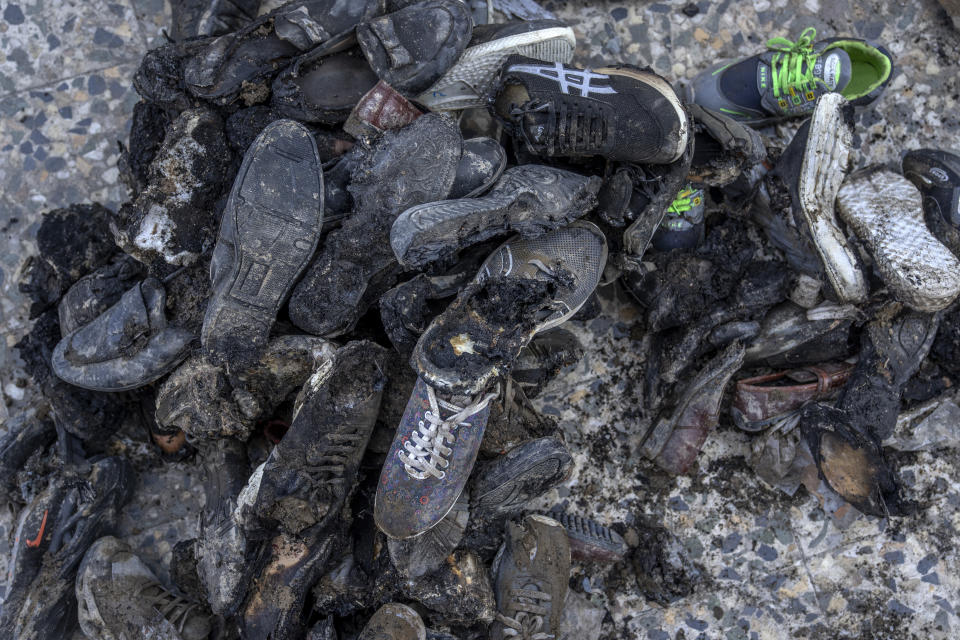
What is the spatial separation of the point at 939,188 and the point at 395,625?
2.92m

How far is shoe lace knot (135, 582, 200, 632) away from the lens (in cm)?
286

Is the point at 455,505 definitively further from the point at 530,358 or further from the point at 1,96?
the point at 1,96

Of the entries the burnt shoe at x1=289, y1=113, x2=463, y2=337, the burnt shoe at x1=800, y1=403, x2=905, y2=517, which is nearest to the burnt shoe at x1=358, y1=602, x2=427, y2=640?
the burnt shoe at x1=289, y1=113, x2=463, y2=337

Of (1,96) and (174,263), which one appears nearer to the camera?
(174,263)

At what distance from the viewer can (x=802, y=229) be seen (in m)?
2.87

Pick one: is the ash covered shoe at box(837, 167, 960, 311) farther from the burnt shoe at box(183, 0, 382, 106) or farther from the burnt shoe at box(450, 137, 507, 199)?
the burnt shoe at box(183, 0, 382, 106)

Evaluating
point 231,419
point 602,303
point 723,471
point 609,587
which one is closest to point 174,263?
point 231,419

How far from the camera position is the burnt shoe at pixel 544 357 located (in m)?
2.92

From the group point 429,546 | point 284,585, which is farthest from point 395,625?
point 284,585

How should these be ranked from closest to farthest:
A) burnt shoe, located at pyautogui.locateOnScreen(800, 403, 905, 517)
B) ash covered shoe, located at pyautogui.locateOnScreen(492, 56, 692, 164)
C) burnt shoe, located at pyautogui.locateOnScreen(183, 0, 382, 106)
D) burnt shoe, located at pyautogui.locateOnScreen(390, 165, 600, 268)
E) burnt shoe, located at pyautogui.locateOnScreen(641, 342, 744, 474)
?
burnt shoe, located at pyautogui.locateOnScreen(390, 165, 600, 268) → ash covered shoe, located at pyautogui.locateOnScreen(492, 56, 692, 164) → burnt shoe, located at pyautogui.locateOnScreen(183, 0, 382, 106) → burnt shoe, located at pyautogui.locateOnScreen(800, 403, 905, 517) → burnt shoe, located at pyautogui.locateOnScreen(641, 342, 744, 474)

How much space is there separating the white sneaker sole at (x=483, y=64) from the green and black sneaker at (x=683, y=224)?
831 millimetres

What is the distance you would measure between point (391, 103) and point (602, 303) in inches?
52.4

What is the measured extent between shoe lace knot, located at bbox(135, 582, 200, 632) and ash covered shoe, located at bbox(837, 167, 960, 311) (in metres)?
3.27

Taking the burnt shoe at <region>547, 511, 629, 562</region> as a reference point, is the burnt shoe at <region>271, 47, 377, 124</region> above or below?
above
